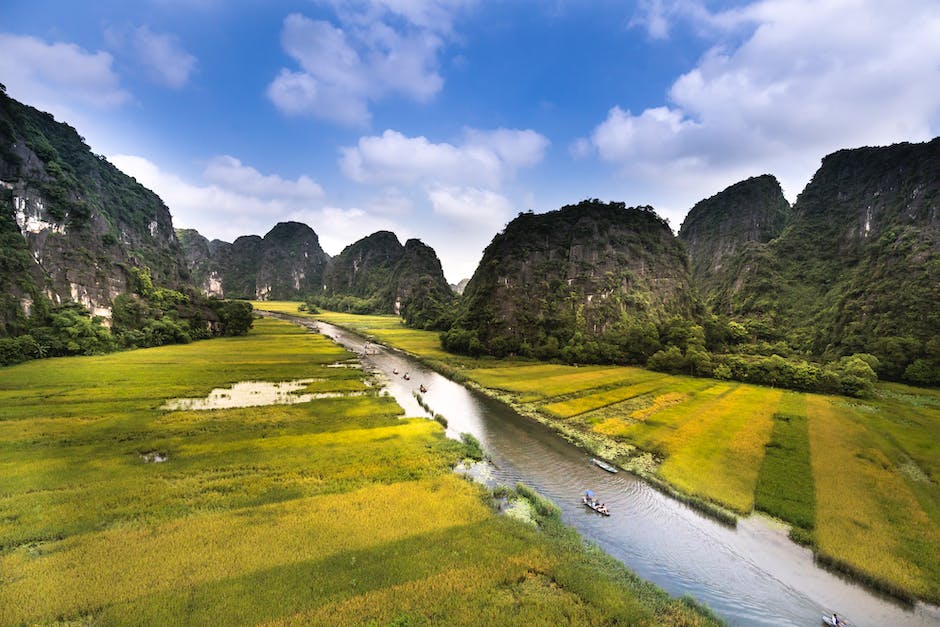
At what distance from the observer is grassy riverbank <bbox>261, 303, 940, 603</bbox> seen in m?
15.2

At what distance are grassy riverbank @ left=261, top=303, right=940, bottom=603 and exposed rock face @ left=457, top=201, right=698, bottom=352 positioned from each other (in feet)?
77.7

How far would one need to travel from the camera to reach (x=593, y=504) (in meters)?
18.3

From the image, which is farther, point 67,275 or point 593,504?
point 67,275

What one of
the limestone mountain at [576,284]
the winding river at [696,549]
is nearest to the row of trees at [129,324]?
the limestone mountain at [576,284]

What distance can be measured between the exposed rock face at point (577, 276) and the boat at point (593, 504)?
4755cm

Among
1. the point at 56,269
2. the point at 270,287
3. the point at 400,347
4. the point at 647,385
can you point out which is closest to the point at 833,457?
the point at 647,385

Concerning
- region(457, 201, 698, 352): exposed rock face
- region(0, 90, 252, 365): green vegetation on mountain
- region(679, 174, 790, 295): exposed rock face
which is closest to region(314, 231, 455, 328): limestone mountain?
region(457, 201, 698, 352): exposed rock face

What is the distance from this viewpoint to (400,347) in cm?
7188

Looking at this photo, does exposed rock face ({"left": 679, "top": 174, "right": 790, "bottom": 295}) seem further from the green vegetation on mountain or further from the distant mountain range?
the green vegetation on mountain

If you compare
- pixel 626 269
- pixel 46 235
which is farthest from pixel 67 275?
pixel 626 269

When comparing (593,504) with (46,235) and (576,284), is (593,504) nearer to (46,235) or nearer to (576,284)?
(576,284)

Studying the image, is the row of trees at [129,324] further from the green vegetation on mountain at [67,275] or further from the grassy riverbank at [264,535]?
the grassy riverbank at [264,535]

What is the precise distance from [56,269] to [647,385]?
288ft

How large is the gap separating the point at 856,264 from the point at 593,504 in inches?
4019
